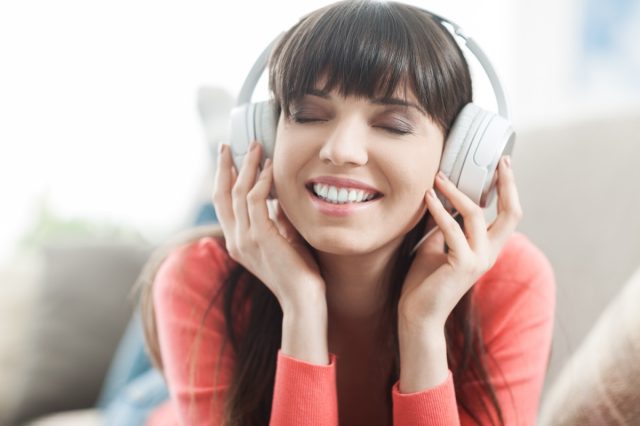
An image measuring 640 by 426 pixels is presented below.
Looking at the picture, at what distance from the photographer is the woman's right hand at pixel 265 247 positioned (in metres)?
0.94

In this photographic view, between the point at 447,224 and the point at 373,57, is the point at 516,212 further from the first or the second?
the point at 373,57

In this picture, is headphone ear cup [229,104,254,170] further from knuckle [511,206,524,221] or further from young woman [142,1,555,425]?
knuckle [511,206,524,221]

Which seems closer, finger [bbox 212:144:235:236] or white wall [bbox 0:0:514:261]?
finger [bbox 212:144:235:236]

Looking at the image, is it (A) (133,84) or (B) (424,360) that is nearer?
(B) (424,360)

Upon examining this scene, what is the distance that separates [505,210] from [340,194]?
259mm

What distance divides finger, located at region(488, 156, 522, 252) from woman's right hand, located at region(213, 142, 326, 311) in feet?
0.86

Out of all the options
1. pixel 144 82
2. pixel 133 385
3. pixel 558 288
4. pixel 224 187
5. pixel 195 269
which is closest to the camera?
pixel 224 187

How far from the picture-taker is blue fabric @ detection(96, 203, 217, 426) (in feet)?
4.78

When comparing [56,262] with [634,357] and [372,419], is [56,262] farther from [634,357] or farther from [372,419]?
[634,357]

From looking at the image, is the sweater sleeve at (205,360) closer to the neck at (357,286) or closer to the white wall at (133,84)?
the neck at (357,286)

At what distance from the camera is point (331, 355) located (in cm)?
98

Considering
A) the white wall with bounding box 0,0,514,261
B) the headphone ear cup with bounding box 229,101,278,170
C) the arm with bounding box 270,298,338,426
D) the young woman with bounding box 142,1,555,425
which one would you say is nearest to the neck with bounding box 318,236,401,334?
the young woman with bounding box 142,1,555,425

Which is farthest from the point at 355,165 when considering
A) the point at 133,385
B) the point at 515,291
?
the point at 133,385

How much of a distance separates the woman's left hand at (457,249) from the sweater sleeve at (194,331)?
1.05 feet
